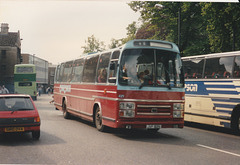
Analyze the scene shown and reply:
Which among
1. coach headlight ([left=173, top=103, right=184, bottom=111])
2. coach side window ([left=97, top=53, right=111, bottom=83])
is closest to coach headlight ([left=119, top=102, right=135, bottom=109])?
coach headlight ([left=173, top=103, right=184, bottom=111])

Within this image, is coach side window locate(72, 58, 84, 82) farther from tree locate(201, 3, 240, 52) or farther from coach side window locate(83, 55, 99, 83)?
tree locate(201, 3, 240, 52)

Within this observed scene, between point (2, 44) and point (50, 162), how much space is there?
82297 millimetres

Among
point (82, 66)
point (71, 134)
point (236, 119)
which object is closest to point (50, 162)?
point (71, 134)

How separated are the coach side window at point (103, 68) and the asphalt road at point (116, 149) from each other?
6.44 ft

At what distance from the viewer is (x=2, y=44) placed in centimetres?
8494

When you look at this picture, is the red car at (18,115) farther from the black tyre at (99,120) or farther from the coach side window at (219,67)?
the coach side window at (219,67)

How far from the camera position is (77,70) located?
665 inches

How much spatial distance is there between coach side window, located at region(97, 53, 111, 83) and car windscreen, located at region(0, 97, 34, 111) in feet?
9.42

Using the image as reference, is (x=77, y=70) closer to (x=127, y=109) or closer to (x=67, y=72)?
(x=67, y=72)

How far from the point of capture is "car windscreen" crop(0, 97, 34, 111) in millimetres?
10569

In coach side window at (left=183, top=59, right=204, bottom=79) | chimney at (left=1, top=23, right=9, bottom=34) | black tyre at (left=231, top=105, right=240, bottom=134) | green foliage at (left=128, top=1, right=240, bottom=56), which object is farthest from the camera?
chimney at (left=1, top=23, right=9, bottom=34)

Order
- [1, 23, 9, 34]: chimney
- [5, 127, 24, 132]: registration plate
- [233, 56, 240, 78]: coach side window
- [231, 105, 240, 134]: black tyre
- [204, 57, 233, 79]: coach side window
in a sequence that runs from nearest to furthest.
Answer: [5, 127, 24, 132]: registration plate, [233, 56, 240, 78]: coach side window, [231, 105, 240, 134]: black tyre, [204, 57, 233, 79]: coach side window, [1, 23, 9, 34]: chimney

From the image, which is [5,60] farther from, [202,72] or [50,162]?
[50,162]

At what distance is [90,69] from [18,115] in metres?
4.93
